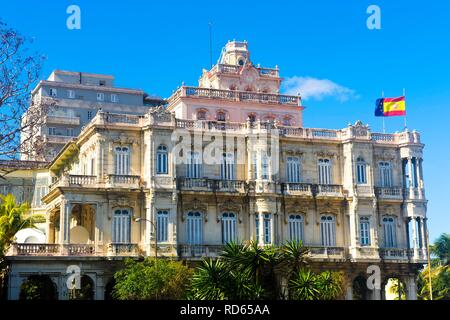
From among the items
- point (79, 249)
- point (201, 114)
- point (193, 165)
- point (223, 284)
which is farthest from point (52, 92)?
point (223, 284)

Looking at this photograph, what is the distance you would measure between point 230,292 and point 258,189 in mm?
18561

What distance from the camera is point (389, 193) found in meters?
60.4

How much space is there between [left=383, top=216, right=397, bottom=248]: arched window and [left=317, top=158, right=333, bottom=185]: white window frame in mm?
5469

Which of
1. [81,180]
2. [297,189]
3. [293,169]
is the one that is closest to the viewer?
[81,180]

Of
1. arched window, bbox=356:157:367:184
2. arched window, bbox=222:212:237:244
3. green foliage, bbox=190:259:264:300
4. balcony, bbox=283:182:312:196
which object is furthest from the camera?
arched window, bbox=356:157:367:184

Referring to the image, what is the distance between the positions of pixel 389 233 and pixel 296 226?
7.85m

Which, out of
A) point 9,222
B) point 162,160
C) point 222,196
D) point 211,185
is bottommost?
point 9,222

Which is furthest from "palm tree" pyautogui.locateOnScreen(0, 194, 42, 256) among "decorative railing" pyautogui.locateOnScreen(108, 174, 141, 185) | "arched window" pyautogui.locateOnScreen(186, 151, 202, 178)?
"arched window" pyautogui.locateOnScreen(186, 151, 202, 178)

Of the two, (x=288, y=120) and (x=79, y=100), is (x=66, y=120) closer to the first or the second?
(x=79, y=100)

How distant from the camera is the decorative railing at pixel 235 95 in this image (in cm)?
6469

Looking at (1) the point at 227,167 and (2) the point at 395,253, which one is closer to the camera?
(1) the point at 227,167

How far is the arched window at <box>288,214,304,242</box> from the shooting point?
57.8m

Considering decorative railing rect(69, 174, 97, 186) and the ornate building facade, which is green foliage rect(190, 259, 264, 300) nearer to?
the ornate building facade

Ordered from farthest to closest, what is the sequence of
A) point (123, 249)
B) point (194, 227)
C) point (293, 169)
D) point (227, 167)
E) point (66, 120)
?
point (66, 120) → point (293, 169) → point (227, 167) → point (194, 227) → point (123, 249)
